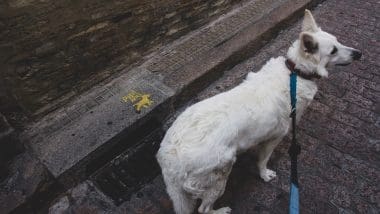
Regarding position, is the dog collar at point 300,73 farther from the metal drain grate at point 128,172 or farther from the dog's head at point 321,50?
the metal drain grate at point 128,172

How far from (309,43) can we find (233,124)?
1.10m

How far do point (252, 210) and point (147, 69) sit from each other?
2446 millimetres

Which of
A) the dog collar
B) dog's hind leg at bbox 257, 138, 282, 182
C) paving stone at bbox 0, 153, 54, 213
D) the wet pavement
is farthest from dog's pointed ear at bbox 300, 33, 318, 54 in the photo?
paving stone at bbox 0, 153, 54, 213

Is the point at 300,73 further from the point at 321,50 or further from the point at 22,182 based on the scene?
the point at 22,182

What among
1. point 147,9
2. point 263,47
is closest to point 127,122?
point 147,9

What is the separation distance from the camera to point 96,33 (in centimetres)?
399

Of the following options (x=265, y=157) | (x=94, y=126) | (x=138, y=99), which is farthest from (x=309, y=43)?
(x=94, y=126)

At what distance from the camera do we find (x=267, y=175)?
359 cm

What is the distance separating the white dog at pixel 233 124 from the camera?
8.74 feet

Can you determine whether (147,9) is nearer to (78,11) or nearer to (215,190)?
(78,11)

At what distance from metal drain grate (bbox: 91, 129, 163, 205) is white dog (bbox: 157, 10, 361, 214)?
91 cm

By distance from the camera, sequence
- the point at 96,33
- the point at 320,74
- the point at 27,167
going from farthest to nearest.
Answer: the point at 96,33
the point at 27,167
the point at 320,74

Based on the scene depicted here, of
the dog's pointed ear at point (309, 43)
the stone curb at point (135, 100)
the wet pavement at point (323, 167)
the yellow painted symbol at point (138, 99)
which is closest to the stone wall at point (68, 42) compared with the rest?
the stone curb at point (135, 100)

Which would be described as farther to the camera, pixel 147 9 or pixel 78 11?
pixel 147 9
